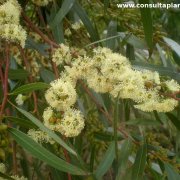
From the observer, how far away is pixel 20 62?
6.39ft

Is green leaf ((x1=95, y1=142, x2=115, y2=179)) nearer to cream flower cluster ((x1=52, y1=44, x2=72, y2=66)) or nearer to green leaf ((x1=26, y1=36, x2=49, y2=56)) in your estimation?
cream flower cluster ((x1=52, y1=44, x2=72, y2=66))

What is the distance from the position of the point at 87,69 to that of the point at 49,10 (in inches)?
28.5

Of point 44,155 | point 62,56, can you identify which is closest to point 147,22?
point 62,56

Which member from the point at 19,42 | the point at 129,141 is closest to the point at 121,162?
the point at 129,141

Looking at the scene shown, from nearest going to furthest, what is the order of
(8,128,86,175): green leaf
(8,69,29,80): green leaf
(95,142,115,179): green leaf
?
(8,128,86,175): green leaf < (95,142,115,179): green leaf < (8,69,29,80): green leaf

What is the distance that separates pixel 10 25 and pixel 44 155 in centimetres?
41

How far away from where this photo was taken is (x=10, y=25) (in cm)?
120

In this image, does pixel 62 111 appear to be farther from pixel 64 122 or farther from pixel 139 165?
pixel 139 165

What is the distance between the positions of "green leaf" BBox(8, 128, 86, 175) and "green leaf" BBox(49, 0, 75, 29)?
53cm

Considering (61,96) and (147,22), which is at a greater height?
(147,22)

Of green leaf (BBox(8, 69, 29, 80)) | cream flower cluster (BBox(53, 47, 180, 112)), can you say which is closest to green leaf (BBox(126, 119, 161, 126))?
cream flower cluster (BBox(53, 47, 180, 112))

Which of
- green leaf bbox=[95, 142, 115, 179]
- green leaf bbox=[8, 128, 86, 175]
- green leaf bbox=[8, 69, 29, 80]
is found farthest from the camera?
green leaf bbox=[8, 69, 29, 80]

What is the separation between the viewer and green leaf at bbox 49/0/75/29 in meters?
1.46

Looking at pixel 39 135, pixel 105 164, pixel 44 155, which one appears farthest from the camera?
pixel 105 164
